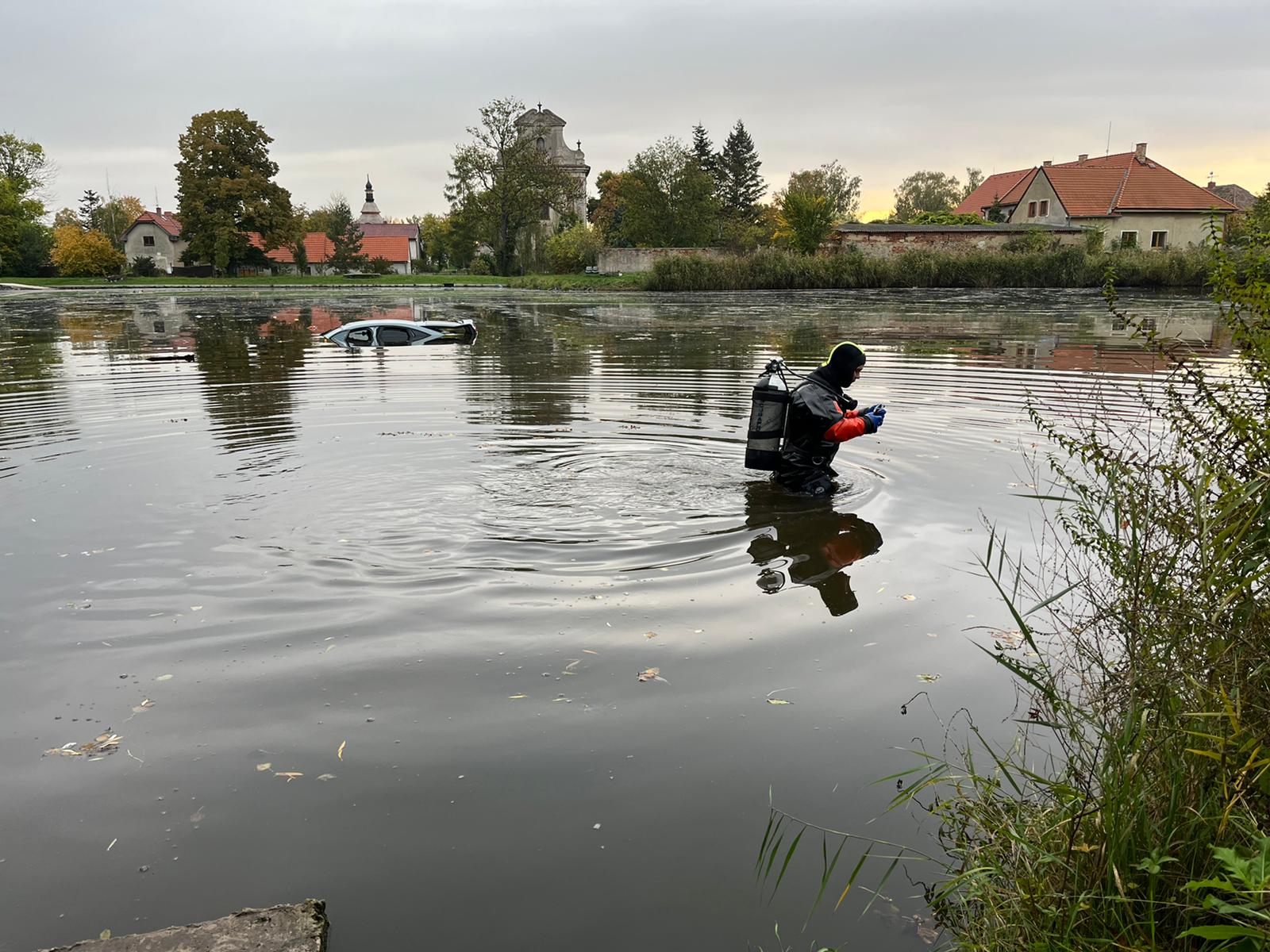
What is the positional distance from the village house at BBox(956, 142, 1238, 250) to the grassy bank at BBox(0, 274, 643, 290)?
29989 mm

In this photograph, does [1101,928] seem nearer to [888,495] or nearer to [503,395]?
[888,495]

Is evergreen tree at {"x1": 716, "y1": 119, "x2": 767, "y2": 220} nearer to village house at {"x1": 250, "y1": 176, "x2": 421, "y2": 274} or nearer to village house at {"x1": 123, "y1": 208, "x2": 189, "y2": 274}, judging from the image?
village house at {"x1": 250, "y1": 176, "x2": 421, "y2": 274}

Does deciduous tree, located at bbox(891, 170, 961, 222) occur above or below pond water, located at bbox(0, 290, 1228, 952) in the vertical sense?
above

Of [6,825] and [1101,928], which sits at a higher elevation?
[1101,928]

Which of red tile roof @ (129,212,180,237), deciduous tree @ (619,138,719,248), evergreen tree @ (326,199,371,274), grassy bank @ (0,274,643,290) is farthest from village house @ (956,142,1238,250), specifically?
red tile roof @ (129,212,180,237)

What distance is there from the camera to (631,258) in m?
61.8

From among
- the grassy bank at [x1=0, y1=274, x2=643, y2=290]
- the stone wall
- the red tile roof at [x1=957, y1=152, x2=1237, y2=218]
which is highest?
the red tile roof at [x1=957, y1=152, x2=1237, y2=218]

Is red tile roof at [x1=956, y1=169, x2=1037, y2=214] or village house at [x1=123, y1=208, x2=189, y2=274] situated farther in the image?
village house at [x1=123, y1=208, x2=189, y2=274]

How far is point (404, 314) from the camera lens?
114ft

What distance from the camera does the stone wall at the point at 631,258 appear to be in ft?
199

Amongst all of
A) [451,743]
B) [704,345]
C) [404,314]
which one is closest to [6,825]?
[451,743]

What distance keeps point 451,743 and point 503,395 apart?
9.89 metres

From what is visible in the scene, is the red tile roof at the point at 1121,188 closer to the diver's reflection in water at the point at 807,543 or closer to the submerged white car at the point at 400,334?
the submerged white car at the point at 400,334

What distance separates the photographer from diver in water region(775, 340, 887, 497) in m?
7.63
